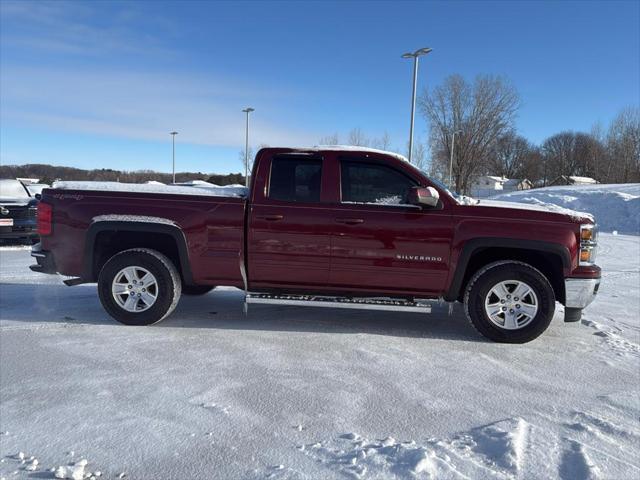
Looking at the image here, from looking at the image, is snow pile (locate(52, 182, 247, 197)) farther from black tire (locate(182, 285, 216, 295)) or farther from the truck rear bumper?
black tire (locate(182, 285, 216, 295))

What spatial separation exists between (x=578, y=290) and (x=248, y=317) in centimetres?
340

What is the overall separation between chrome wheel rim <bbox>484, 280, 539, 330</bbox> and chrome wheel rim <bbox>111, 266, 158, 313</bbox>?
133 inches

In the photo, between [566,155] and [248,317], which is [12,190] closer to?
[248,317]

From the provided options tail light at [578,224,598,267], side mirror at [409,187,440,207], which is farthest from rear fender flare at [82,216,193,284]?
tail light at [578,224,598,267]

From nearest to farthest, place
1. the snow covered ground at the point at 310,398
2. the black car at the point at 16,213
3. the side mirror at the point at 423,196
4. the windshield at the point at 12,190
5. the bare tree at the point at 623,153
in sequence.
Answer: the snow covered ground at the point at 310,398
the side mirror at the point at 423,196
the black car at the point at 16,213
the windshield at the point at 12,190
the bare tree at the point at 623,153

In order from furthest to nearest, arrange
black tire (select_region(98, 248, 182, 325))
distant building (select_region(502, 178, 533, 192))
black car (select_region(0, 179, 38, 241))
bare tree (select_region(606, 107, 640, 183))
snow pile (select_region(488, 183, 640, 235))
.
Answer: distant building (select_region(502, 178, 533, 192)), bare tree (select_region(606, 107, 640, 183)), snow pile (select_region(488, 183, 640, 235)), black car (select_region(0, 179, 38, 241)), black tire (select_region(98, 248, 182, 325))

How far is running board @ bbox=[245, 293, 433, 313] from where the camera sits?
15.0ft

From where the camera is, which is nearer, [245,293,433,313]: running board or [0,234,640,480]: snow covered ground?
[0,234,640,480]: snow covered ground

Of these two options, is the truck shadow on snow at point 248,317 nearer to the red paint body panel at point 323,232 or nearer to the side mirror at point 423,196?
the red paint body panel at point 323,232

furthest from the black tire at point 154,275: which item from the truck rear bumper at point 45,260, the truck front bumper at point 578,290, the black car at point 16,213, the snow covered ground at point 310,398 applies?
the black car at point 16,213

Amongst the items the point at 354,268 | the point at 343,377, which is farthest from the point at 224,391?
the point at 354,268

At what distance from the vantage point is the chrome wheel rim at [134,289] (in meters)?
4.81

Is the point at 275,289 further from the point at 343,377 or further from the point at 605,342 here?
the point at 605,342

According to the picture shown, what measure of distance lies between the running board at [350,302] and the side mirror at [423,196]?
3.24 feet
